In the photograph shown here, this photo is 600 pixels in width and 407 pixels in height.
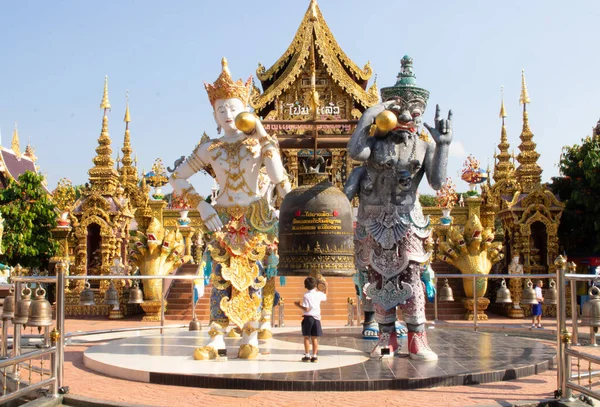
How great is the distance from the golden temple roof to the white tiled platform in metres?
21.9

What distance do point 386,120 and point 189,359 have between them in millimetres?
3129

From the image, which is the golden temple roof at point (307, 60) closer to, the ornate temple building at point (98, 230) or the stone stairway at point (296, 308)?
the ornate temple building at point (98, 230)

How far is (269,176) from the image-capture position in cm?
703

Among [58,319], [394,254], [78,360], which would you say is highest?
[394,254]

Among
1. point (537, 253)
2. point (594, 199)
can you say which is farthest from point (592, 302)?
point (594, 199)

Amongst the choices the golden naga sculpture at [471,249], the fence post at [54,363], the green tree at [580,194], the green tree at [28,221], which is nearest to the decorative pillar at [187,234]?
the green tree at [28,221]

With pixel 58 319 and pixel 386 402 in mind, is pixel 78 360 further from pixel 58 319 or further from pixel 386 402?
pixel 386 402

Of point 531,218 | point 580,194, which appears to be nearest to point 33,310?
point 531,218

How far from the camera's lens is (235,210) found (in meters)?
6.89

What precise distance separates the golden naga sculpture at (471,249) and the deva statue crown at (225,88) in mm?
11530

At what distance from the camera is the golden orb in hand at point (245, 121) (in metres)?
6.67

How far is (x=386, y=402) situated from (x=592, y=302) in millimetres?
1805

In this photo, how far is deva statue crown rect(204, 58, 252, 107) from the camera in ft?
23.0

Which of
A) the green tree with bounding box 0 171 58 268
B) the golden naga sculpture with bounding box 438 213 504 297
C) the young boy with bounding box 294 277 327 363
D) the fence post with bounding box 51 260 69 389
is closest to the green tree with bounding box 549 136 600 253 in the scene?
the golden naga sculpture with bounding box 438 213 504 297
